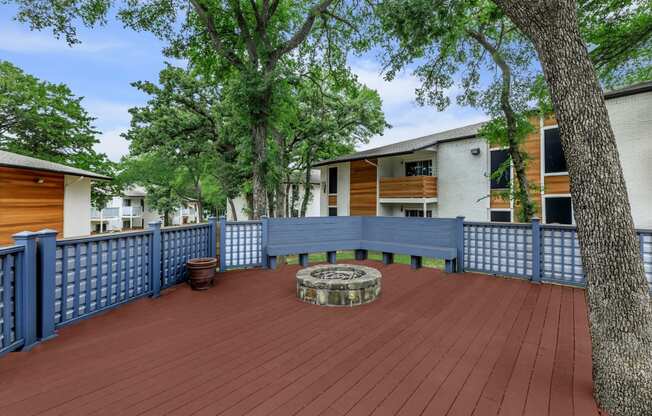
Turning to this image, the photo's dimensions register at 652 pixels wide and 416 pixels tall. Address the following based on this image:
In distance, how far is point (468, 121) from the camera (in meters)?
15.9

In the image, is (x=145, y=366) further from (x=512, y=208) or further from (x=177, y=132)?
(x=177, y=132)

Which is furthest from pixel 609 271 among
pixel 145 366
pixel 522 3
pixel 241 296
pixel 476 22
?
pixel 476 22

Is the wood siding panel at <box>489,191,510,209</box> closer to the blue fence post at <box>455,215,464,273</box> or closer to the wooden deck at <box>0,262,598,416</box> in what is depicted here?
the blue fence post at <box>455,215,464,273</box>

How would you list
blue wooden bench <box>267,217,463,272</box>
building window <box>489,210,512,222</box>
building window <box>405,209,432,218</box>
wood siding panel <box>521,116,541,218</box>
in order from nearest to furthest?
blue wooden bench <box>267,217,463,272</box>, wood siding panel <box>521,116,541,218</box>, building window <box>489,210,512,222</box>, building window <box>405,209,432,218</box>

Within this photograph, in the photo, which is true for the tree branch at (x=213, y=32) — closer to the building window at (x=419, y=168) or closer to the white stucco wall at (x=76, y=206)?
the white stucco wall at (x=76, y=206)

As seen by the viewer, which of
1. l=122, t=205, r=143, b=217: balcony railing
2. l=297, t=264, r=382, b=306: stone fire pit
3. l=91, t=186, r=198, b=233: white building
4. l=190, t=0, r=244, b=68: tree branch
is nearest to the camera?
l=297, t=264, r=382, b=306: stone fire pit

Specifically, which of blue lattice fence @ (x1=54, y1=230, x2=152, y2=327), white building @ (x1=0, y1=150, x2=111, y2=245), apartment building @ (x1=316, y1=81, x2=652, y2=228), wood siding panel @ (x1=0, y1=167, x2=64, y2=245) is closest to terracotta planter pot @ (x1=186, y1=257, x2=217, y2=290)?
blue lattice fence @ (x1=54, y1=230, x2=152, y2=327)

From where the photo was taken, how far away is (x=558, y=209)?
10547 mm

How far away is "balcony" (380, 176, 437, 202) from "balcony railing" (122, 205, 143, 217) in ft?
88.1

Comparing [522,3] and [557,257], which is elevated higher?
[522,3]

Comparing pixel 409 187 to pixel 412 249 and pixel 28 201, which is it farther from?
pixel 28 201

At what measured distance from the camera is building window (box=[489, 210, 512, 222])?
38.9ft

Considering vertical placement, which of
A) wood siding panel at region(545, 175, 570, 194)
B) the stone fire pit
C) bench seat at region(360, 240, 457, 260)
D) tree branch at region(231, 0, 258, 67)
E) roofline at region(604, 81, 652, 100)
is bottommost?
the stone fire pit

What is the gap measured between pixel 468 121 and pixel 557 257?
1269cm
